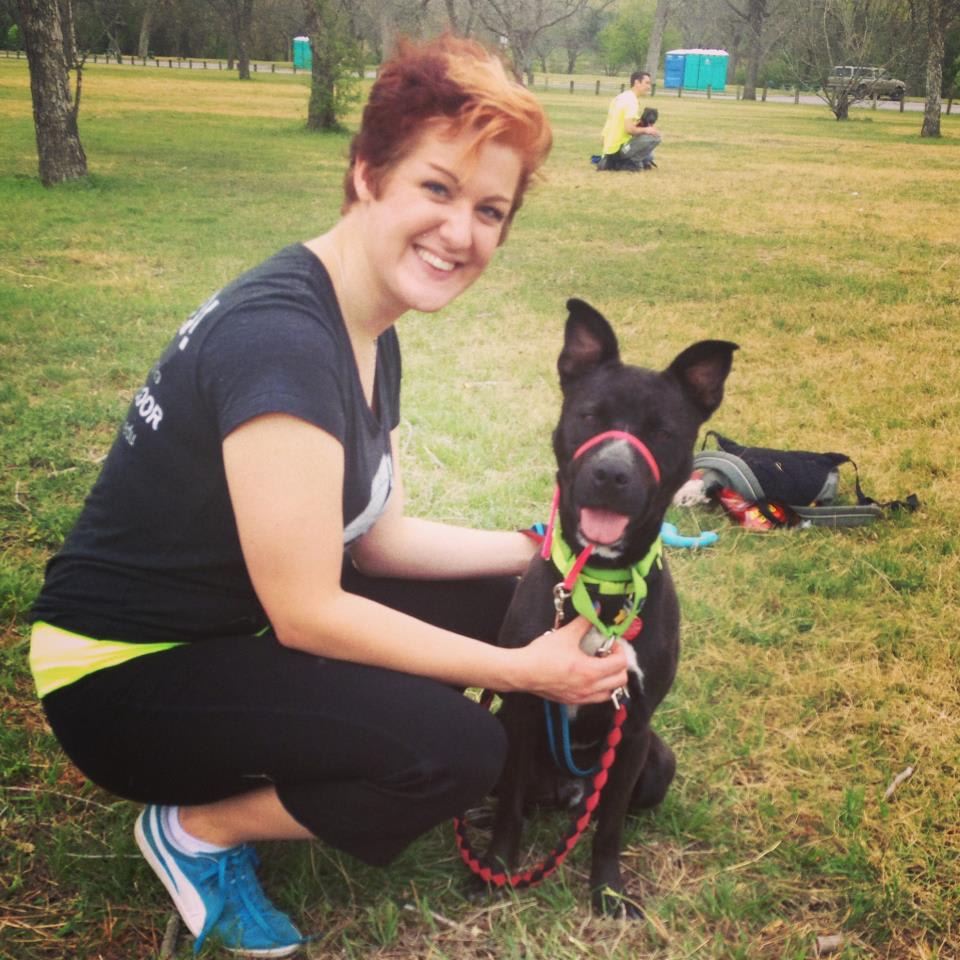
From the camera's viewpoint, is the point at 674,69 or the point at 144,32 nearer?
the point at 144,32

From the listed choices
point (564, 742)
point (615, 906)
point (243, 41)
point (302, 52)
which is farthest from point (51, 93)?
point (302, 52)

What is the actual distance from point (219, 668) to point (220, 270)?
7068 millimetres

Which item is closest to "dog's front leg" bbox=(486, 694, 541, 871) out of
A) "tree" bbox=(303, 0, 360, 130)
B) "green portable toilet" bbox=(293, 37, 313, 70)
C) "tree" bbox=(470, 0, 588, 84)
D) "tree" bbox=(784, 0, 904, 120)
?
"tree" bbox=(303, 0, 360, 130)

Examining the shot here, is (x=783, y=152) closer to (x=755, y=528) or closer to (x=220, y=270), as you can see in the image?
(x=220, y=270)

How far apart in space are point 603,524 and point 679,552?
2016 millimetres

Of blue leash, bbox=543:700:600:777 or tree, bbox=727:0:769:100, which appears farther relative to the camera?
tree, bbox=727:0:769:100

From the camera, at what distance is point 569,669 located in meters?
2.02

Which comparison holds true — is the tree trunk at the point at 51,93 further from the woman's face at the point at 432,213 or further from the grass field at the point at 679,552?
the woman's face at the point at 432,213

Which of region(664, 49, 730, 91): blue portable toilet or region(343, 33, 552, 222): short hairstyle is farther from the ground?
region(664, 49, 730, 91): blue portable toilet

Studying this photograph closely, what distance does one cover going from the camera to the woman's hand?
2.02 meters

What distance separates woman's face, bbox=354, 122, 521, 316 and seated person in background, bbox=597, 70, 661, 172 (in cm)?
1528

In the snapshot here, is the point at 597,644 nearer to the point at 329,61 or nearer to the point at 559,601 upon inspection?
the point at 559,601

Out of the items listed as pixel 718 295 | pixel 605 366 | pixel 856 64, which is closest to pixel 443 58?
pixel 605 366

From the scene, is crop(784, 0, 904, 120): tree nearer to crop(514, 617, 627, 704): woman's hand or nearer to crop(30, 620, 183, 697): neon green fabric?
crop(514, 617, 627, 704): woman's hand
